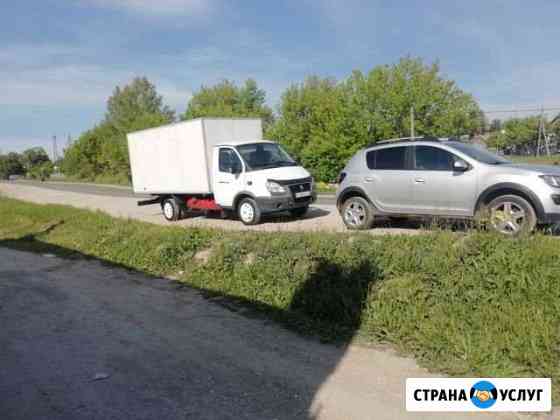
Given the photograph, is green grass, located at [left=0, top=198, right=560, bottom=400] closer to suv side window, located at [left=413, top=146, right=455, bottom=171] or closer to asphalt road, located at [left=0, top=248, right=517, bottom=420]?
asphalt road, located at [left=0, top=248, right=517, bottom=420]

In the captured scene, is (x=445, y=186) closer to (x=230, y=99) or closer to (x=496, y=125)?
(x=496, y=125)

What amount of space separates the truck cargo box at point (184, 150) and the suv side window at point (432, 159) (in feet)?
21.2

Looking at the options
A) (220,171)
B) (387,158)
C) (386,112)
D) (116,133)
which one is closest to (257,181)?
(220,171)

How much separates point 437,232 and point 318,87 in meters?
29.5

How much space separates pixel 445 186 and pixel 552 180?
65.2 inches

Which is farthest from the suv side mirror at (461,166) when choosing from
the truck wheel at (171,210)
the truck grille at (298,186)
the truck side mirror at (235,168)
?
the truck wheel at (171,210)

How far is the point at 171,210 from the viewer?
50.9ft

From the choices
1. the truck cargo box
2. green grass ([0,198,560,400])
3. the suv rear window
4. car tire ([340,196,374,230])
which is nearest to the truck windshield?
the truck cargo box

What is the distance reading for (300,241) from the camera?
7.32 meters

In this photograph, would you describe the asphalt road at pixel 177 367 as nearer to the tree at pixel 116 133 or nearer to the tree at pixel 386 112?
the tree at pixel 386 112

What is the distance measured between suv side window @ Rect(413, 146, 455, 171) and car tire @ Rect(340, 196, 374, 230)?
4.38 feet

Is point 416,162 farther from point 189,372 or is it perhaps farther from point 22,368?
point 22,368

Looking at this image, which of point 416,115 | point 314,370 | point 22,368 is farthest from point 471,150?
point 416,115

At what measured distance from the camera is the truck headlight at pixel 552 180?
7.14 m
